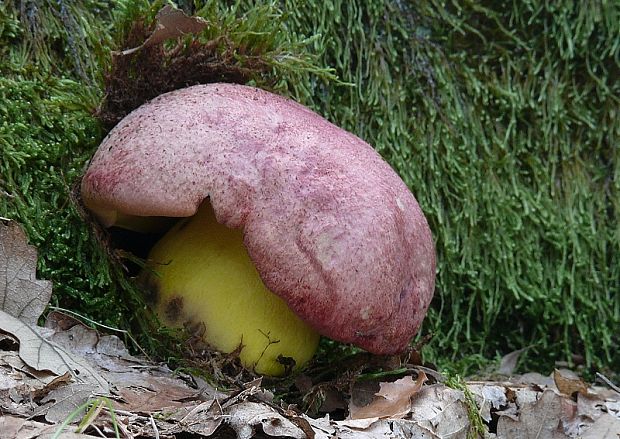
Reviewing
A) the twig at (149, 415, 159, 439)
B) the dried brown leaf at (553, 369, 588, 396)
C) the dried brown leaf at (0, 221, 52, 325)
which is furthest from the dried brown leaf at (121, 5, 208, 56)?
the dried brown leaf at (553, 369, 588, 396)

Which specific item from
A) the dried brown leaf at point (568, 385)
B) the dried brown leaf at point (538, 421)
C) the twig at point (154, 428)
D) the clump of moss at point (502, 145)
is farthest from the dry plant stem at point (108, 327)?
the dried brown leaf at point (568, 385)

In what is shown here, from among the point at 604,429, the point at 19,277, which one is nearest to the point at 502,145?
the point at 604,429

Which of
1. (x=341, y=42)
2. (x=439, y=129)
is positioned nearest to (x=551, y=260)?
(x=439, y=129)

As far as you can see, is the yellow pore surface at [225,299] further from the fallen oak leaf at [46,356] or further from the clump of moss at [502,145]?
the clump of moss at [502,145]

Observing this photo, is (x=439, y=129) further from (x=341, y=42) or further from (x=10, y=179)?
(x=10, y=179)

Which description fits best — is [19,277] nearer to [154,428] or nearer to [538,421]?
[154,428]

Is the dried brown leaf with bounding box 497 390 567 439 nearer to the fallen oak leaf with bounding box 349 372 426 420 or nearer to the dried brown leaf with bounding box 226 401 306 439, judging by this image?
the fallen oak leaf with bounding box 349 372 426 420
